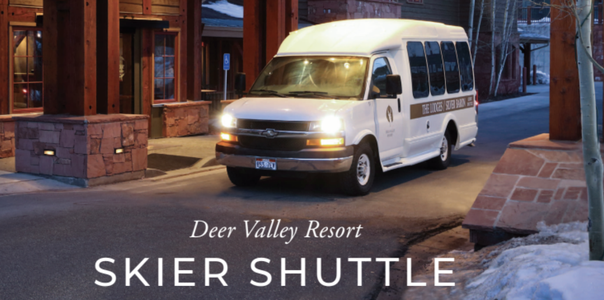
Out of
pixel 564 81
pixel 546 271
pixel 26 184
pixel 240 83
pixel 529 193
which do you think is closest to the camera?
pixel 546 271

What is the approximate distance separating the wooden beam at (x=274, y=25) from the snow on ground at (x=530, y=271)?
1026cm

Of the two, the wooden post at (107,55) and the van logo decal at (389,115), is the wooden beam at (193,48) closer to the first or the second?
the wooden post at (107,55)

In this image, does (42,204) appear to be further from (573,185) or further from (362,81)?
(573,185)

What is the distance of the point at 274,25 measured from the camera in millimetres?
17312

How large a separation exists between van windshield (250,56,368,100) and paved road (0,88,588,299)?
4.59ft

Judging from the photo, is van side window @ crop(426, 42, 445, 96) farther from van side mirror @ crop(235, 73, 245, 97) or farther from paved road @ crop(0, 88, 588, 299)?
van side mirror @ crop(235, 73, 245, 97)

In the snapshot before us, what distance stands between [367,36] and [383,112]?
1233mm

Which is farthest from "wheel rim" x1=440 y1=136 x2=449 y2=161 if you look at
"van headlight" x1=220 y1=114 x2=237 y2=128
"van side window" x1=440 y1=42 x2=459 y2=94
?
"van headlight" x1=220 y1=114 x2=237 y2=128

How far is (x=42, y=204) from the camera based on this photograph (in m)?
9.82

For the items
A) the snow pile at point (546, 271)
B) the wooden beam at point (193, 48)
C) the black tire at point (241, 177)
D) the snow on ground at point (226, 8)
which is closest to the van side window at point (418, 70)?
the black tire at point (241, 177)

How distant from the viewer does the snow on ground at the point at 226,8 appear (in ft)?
90.4

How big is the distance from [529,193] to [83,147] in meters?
6.40

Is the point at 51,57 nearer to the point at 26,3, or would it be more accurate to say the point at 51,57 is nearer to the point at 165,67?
the point at 26,3

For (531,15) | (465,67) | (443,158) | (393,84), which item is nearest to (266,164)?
(393,84)
